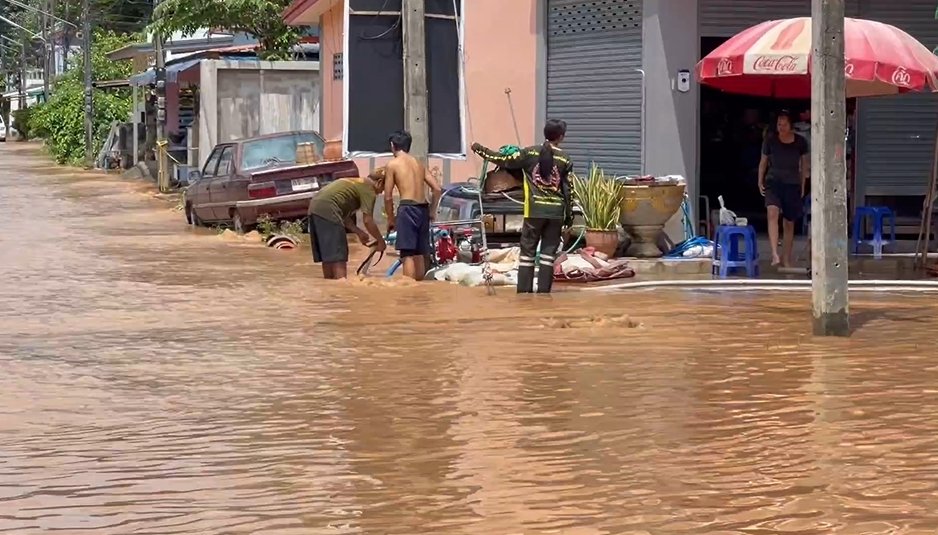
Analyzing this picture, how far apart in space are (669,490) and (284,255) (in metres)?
12.6

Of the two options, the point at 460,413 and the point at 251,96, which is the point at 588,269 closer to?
the point at 460,413

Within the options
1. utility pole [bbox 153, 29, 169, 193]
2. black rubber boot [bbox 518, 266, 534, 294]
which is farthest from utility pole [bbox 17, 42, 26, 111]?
black rubber boot [bbox 518, 266, 534, 294]

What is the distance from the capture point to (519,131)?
19.6 meters

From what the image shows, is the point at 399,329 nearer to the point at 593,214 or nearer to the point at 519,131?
the point at 593,214

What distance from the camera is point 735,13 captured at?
1681 cm

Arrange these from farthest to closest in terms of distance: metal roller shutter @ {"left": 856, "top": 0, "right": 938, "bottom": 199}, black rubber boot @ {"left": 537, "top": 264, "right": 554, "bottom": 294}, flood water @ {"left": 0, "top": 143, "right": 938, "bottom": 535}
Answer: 1. metal roller shutter @ {"left": 856, "top": 0, "right": 938, "bottom": 199}
2. black rubber boot @ {"left": 537, "top": 264, "right": 554, "bottom": 294}
3. flood water @ {"left": 0, "top": 143, "right": 938, "bottom": 535}

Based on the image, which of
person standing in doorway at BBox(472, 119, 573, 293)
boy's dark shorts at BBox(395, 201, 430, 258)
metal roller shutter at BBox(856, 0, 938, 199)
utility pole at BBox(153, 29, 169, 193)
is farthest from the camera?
utility pole at BBox(153, 29, 169, 193)

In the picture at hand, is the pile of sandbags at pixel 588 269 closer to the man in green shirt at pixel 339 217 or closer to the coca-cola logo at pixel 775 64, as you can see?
the man in green shirt at pixel 339 217

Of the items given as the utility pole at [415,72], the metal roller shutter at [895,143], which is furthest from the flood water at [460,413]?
the metal roller shutter at [895,143]

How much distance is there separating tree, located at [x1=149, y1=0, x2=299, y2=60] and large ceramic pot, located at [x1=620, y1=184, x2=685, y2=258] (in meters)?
17.9

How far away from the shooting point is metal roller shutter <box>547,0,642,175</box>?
17219 millimetres

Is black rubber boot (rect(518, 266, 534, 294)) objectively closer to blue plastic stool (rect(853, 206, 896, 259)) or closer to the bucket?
blue plastic stool (rect(853, 206, 896, 259))

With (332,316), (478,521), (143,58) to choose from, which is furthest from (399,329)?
(143,58)

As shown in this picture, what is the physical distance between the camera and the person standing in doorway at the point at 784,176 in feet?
49.9
